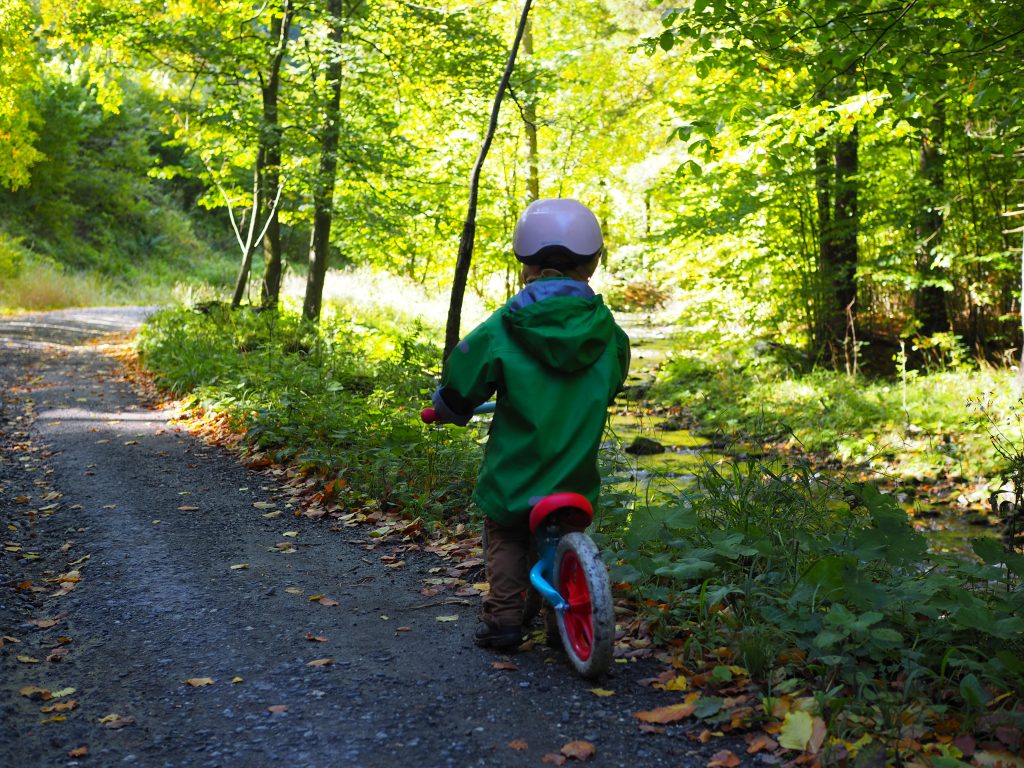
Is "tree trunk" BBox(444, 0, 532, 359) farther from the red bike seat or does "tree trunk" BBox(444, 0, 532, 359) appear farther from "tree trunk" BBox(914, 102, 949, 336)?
"tree trunk" BBox(914, 102, 949, 336)

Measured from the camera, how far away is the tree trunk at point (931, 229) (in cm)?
1218

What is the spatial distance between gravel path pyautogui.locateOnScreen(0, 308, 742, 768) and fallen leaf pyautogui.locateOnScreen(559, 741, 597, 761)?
3 cm

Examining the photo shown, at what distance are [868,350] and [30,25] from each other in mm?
17012

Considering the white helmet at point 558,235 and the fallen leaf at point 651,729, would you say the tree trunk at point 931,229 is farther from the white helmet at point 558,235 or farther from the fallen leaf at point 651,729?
the fallen leaf at point 651,729

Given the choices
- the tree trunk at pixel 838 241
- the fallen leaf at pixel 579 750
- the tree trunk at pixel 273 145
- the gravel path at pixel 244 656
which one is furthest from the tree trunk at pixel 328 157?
the fallen leaf at pixel 579 750

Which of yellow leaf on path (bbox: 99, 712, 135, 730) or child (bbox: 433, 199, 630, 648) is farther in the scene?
child (bbox: 433, 199, 630, 648)

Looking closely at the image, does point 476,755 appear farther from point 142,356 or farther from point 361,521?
point 142,356

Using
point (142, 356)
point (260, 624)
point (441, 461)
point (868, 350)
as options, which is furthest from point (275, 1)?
point (260, 624)

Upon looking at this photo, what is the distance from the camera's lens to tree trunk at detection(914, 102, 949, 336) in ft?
40.0

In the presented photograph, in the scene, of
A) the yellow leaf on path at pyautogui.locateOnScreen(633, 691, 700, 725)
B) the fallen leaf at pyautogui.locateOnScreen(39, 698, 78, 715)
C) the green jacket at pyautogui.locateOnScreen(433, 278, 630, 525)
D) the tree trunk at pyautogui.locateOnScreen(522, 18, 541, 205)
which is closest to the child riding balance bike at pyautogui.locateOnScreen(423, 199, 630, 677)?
the green jacket at pyautogui.locateOnScreen(433, 278, 630, 525)

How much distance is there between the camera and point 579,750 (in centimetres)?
277

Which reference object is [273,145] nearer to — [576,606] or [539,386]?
[539,386]

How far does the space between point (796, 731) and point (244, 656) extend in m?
2.22

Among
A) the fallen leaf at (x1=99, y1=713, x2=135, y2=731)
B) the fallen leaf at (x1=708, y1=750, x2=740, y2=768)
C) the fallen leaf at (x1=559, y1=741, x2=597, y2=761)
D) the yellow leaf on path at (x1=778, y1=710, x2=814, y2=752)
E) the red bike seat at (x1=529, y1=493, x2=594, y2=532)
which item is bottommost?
the fallen leaf at (x1=708, y1=750, x2=740, y2=768)
